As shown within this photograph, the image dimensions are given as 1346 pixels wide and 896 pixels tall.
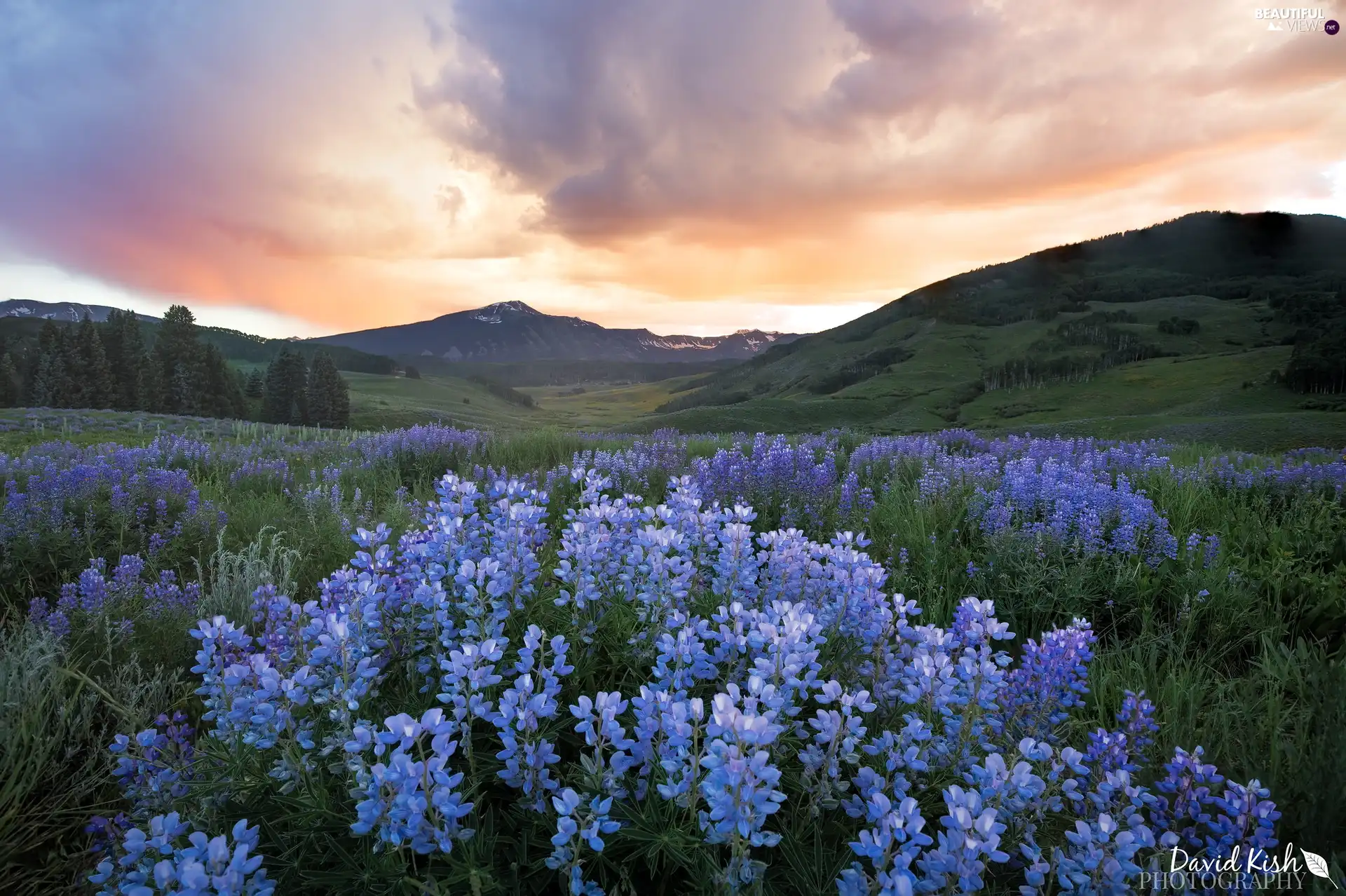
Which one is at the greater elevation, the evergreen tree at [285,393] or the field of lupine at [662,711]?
the evergreen tree at [285,393]

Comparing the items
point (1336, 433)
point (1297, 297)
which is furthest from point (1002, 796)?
point (1297, 297)

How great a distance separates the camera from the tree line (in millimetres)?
48969

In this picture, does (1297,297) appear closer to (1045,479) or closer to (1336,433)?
(1336,433)

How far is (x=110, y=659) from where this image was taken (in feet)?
10.5

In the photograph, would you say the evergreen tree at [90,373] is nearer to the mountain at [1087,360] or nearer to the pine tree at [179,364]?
the pine tree at [179,364]

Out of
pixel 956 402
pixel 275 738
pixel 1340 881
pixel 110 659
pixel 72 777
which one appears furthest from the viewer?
pixel 956 402

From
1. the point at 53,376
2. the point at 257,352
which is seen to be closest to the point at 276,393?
the point at 53,376

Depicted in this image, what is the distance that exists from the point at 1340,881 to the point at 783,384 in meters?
Answer: 146

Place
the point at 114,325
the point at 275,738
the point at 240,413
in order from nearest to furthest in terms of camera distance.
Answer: the point at 275,738 < the point at 114,325 < the point at 240,413

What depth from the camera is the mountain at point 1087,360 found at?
37781 millimetres

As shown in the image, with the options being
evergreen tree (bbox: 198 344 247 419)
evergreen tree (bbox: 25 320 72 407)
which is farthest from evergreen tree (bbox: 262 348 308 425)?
evergreen tree (bbox: 25 320 72 407)

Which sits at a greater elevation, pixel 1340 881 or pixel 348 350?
pixel 348 350

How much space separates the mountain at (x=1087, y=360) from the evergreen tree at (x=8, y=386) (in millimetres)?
54538

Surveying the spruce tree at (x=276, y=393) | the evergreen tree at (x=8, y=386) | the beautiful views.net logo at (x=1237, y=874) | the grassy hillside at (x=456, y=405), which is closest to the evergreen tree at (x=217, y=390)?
the spruce tree at (x=276, y=393)
